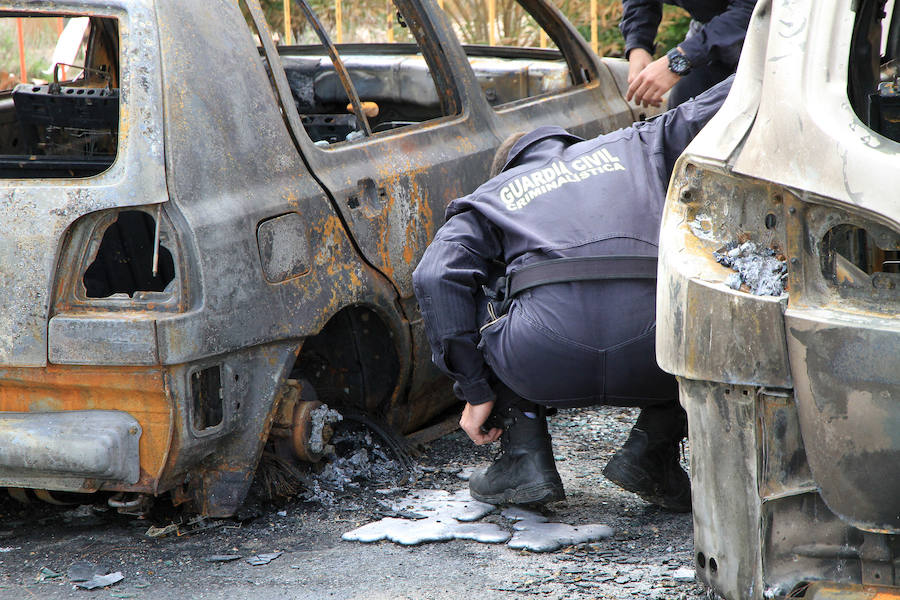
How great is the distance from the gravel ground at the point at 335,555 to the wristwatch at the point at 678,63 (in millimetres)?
1835

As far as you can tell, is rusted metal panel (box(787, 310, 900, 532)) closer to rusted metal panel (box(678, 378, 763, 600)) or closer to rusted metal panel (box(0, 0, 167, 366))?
rusted metal panel (box(678, 378, 763, 600))

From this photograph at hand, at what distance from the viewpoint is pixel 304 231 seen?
3.01m

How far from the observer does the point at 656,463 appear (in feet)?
10.3

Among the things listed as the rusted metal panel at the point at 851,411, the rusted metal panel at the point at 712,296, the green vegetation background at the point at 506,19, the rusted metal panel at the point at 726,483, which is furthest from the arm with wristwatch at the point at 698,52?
the green vegetation background at the point at 506,19

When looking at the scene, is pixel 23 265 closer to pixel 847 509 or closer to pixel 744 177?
pixel 744 177

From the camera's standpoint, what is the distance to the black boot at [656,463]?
312cm

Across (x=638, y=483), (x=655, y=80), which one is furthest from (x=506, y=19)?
(x=638, y=483)

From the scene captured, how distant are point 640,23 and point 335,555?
3138 millimetres

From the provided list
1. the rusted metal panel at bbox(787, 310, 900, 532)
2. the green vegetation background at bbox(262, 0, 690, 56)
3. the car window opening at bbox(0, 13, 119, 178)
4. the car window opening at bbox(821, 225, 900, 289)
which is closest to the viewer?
the rusted metal panel at bbox(787, 310, 900, 532)

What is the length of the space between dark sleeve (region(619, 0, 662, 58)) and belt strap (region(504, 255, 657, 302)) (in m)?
2.39

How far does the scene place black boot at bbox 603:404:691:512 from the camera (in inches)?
123

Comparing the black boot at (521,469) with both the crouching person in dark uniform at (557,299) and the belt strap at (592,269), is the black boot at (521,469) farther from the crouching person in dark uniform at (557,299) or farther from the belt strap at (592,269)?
the belt strap at (592,269)

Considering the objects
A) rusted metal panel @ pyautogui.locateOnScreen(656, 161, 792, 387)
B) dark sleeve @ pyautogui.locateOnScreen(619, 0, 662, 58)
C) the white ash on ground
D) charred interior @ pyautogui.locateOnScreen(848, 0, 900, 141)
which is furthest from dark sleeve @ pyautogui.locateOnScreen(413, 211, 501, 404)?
dark sleeve @ pyautogui.locateOnScreen(619, 0, 662, 58)

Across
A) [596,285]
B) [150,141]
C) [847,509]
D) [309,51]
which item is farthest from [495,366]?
[309,51]
